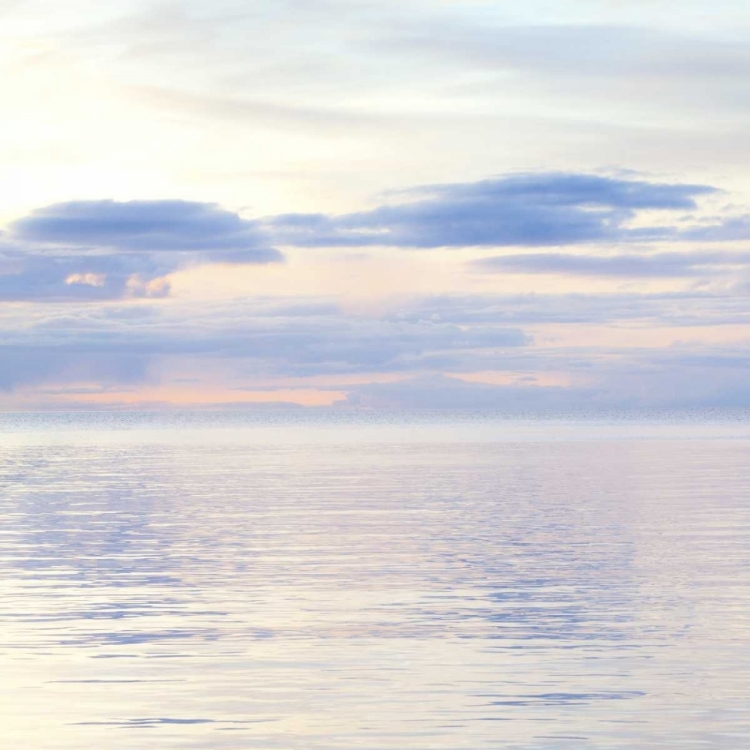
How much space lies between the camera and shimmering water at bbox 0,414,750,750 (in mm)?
17531

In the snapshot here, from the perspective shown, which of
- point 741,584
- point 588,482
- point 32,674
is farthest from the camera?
point 588,482

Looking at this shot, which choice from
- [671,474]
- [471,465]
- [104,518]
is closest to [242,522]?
[104,518]

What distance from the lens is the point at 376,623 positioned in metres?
24.8

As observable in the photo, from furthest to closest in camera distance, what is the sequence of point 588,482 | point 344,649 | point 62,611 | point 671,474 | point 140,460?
point 140,460 < point 671,474 < point 588,482 < point 62,611 < point 344,649

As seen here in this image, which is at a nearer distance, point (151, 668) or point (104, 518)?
point (151, 668)

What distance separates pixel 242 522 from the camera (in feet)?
151

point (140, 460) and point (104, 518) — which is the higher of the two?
point (140, 460)

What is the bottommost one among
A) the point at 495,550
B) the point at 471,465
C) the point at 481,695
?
the point at 481,695

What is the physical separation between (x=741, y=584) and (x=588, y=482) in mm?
38356

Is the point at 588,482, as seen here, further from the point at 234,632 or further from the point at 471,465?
the point at 234,632

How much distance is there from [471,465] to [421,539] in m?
48.2

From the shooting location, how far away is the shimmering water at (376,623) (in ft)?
57.5

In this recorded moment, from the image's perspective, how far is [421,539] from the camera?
1565 inches

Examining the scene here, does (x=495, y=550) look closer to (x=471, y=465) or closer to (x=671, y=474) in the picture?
(x=671, y=474)
